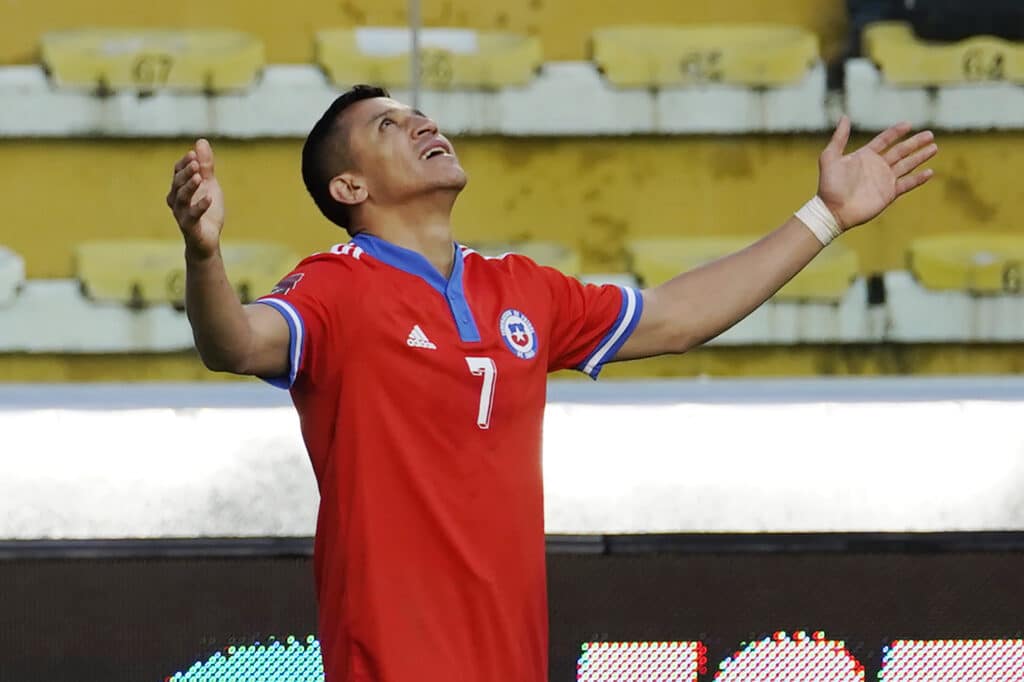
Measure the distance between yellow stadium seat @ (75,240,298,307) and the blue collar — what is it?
1.93 metres

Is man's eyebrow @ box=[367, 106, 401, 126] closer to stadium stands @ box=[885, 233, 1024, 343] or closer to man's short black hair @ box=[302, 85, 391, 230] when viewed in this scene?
man's short black hair @ box=[302, 85, 391, 230]

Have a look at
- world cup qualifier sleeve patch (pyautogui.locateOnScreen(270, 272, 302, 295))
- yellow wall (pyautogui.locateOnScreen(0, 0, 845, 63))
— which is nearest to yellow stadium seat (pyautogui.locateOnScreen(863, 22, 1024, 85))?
yellow wall (pyautogui.locateOnScreen(0, 0, 845, 63))

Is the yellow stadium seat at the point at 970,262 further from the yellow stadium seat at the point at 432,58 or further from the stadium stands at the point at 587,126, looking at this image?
the yellow stadium seat at the point at 432,58

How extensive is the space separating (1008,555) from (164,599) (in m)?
0.97

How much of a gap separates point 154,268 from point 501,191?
0.86 metres

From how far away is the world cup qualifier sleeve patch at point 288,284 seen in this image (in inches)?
59.6

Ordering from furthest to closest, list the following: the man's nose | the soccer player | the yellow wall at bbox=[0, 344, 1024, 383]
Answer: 1. the yellow wall at bbox=[0, 344, 1024, 383]
2. the man's nose
3. the soccer player

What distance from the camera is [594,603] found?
5.46 feet

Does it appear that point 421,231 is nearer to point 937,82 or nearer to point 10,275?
point 10,275

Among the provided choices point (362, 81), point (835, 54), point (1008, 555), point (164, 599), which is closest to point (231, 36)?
point (362, 81)

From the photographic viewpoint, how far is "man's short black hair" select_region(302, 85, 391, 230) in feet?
5.57

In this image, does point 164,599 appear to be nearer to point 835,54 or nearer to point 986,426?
point 986,426

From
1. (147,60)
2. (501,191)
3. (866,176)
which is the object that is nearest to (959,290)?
(501,191)

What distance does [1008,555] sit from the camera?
1.69 m
